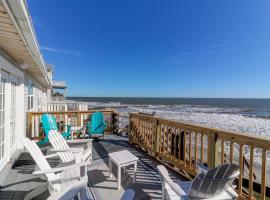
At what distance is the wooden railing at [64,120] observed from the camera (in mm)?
5777

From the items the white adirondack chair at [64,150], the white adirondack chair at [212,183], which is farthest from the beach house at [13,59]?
the white adirondack chair at [212,183]

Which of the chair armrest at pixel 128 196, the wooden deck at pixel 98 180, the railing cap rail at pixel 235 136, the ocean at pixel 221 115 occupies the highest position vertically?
the railing cap rail at pixel 235 136

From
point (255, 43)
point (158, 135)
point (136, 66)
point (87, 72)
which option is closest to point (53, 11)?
point (158, 135)

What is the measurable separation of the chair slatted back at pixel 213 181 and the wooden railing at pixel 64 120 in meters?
5.26

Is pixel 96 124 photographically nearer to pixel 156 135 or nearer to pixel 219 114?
pixel 156 135

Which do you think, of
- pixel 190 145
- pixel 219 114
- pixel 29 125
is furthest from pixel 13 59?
pixel 219 114

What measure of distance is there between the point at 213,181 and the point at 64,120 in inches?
231

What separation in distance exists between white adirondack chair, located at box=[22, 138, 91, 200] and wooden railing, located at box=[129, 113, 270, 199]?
1.72 meters

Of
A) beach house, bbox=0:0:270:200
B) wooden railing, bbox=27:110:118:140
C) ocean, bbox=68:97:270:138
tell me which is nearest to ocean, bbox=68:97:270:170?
ocean, bbox=68:97:270:138

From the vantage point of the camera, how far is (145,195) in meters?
2.73

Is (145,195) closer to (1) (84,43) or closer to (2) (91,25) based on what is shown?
(2) (91,25)

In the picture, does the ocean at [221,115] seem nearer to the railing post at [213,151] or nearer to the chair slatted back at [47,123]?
the chair slatted back at [47,123]

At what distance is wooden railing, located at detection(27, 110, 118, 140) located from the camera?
19.0 feet

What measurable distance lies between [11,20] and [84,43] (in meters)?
18.2
